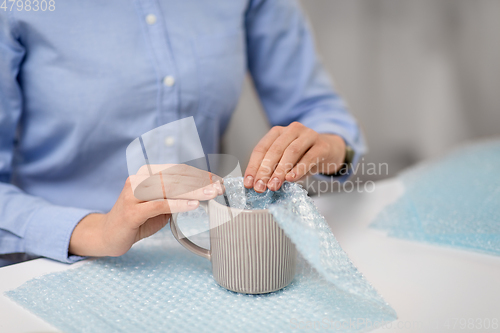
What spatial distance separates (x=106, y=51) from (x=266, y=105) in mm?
346

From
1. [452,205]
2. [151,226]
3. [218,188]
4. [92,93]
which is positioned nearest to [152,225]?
[151,226]

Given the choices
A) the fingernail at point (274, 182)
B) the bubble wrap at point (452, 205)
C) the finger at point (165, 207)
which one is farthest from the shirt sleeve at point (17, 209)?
the bubble wrap at point (452, 205)

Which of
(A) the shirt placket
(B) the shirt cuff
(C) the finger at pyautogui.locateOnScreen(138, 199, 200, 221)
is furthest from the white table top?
(A) the shirt placket

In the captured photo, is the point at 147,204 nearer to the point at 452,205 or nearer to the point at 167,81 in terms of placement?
the point at 167,81

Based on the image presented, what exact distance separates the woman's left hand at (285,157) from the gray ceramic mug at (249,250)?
46 mm

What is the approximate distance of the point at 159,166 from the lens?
1.31 ft

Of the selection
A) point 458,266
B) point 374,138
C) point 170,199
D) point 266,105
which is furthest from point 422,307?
point 374,138

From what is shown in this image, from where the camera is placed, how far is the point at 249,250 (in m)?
0.36

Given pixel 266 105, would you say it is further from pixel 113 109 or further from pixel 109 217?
pixel 109 217

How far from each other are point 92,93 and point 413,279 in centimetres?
44

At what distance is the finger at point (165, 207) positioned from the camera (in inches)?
15.0

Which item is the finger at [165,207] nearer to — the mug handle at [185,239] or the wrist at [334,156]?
the mug handle at [185,239]

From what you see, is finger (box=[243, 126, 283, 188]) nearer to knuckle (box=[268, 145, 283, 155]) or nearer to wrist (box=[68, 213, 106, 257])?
knuckle (box=[268, 145, 283, 155])

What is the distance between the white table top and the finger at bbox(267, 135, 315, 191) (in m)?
0.13
